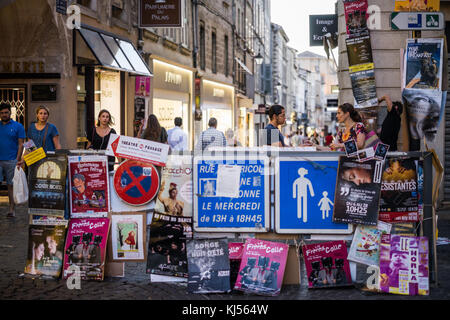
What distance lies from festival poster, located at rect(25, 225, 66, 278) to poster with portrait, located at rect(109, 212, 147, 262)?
55cm

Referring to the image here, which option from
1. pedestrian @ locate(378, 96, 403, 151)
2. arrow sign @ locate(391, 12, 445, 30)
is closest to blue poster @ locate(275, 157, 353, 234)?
arrow sign @ locate(391, 12, 445, 30)

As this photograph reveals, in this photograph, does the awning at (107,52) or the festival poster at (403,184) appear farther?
the awning at (107,52)

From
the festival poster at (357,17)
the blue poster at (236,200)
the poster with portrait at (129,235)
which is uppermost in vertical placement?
the festival poster at (357,17)

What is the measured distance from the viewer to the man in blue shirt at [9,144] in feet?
39.5

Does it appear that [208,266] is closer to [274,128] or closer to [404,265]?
[404,265]

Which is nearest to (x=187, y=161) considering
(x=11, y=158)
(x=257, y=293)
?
(x=257, y=293)

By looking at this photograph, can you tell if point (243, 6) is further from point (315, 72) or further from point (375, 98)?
point (315, 72)

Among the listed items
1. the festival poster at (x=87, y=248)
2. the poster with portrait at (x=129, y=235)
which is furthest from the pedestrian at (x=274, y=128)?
the festival poster at (x=87, y=248)

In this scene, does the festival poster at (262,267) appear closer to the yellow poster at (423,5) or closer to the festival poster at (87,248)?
the festival poster at (87,248)

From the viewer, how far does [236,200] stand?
6.91 m

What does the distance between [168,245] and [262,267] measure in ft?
3.18

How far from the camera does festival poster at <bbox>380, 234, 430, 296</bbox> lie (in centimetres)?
657

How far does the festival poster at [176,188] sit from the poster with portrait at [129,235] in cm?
27
